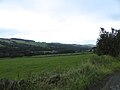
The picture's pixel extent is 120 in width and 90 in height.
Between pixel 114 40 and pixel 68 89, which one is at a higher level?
pixel 114 40

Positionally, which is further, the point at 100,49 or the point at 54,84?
the point at 100,49

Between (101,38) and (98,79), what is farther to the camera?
(101,38)

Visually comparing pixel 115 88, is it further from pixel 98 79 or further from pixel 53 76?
pixel 98 79

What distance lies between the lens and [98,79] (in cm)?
2130

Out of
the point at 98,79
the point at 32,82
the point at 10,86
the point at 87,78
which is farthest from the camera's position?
the point at 98,79

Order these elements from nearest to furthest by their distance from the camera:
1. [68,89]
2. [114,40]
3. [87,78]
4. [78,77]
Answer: [68,89], [78,77], [87,78], [114,40]

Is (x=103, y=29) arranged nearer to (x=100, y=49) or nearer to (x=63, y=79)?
(x=100, y=49)

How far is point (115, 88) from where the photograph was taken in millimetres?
16469

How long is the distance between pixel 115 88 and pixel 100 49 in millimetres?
26864

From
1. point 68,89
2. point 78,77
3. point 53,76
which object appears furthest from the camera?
point 78,77

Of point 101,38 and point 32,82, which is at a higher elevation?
point 101,38

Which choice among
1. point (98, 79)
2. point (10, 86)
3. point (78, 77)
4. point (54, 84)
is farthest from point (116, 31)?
point (10, 86)

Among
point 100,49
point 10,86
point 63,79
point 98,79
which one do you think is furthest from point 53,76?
point 100,49

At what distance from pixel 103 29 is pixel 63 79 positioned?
28.9 meters
